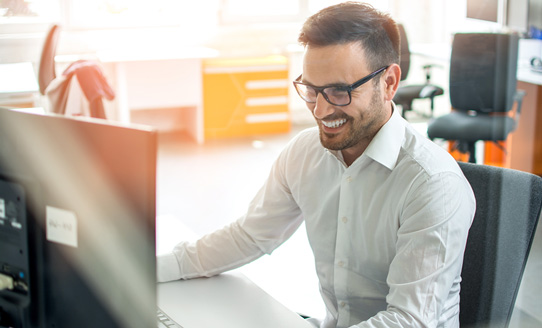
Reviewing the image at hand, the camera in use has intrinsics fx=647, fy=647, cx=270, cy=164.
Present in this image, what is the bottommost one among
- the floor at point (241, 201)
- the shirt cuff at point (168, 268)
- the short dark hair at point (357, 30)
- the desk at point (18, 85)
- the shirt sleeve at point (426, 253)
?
the floor at point (241, 201)

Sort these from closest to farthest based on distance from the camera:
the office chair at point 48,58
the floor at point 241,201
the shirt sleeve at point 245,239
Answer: the shirt sleeve at point 245,239, the floor at point 241,201, the office chair at point 48,58

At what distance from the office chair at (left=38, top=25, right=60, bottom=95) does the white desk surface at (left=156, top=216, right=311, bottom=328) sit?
2.01m

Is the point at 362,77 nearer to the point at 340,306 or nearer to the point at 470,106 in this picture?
the point at 340,306

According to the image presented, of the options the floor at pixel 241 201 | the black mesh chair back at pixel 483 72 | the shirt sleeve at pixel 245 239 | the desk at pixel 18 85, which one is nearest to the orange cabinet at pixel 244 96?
the floor at pixel 241 201

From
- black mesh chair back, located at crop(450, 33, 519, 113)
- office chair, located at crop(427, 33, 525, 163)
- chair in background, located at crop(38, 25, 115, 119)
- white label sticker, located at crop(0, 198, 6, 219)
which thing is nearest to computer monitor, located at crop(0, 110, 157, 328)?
white label sticker, located at crop(0, 198, 6, 219)

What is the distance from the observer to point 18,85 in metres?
2.80

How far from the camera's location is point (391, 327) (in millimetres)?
1117

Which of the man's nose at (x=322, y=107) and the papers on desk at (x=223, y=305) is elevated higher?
the man's nose at (x=322, y=107)

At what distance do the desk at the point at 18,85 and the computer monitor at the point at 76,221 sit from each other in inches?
73.3

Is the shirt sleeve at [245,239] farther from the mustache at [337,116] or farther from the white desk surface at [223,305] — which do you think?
the mustache at [337,116]

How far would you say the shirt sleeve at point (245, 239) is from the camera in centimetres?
134

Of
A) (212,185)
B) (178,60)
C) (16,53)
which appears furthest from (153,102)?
(16,53)

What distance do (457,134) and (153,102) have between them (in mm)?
2373

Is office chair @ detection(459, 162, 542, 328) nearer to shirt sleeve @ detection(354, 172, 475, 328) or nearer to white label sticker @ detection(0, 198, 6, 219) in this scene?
shirt sleeve @ detection(354, 172, 475, 328)
